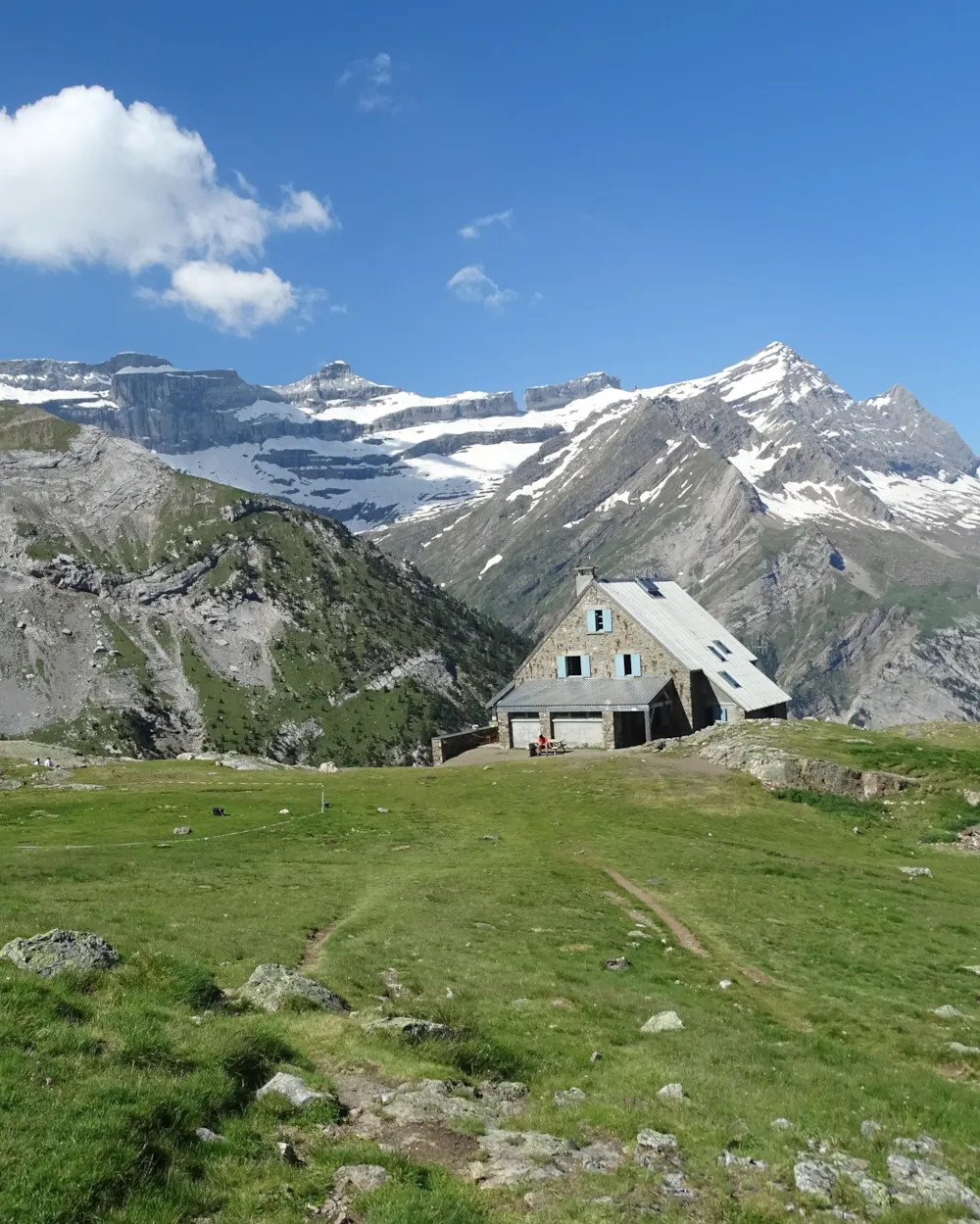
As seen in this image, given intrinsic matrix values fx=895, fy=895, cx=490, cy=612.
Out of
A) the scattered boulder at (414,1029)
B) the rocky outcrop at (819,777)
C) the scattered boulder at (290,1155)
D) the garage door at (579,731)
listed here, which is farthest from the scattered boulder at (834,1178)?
the garage door at (579,731)

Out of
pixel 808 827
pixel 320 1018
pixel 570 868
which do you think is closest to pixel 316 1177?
pixel 320 1018

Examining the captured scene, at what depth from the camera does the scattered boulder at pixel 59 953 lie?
57.5 feet

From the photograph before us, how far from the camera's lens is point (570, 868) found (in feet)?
126

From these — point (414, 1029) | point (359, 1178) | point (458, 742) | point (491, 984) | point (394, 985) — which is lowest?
point (458, 742)

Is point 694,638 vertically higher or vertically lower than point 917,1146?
higher

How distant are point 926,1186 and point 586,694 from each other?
66.9m

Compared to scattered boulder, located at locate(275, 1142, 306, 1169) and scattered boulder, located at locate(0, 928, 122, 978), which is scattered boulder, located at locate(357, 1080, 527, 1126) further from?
scattered boulder, located at locate(0, 928, 122, 978)

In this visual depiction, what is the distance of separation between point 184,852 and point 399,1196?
97.5 ft

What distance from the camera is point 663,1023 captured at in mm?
20984

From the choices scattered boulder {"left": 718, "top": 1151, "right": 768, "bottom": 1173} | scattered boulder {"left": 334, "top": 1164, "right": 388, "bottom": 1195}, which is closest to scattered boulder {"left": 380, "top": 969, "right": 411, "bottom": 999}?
scattered boulder {"left": 334, "top": 1164, "right": 388, "bottom": 1195}

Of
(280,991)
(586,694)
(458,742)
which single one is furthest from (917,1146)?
(458,742)

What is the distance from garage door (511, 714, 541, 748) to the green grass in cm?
2675

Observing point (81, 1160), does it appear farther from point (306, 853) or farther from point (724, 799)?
point (724, 799)

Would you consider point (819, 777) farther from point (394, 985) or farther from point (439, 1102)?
point (439, 1102)
